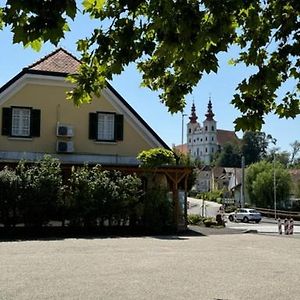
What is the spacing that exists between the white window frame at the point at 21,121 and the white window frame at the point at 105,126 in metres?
3.75

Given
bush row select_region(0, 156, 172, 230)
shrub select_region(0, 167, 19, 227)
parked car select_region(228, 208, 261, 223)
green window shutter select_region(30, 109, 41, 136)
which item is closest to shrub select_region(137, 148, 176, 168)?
bush row select_region(0, 156, 172, 230)

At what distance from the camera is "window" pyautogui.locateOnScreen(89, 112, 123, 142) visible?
30406 mm

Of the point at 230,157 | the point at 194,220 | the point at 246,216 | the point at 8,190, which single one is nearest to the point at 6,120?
the point at 8,190

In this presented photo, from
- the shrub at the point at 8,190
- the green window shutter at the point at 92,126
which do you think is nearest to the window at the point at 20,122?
the green window shutter at the point at 92,126

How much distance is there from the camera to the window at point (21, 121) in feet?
94.1

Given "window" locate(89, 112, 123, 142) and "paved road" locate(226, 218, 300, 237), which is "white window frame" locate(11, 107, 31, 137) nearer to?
"window" locate(89, 112, 123, 142)

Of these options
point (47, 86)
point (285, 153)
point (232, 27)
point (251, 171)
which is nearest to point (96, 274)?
point (232, 27)

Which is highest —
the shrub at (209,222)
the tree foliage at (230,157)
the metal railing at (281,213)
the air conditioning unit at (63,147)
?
the tree foliage at (230,157)

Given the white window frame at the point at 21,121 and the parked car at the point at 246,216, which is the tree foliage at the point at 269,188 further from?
the white window frame at the point at 21,121

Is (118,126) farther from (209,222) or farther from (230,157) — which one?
(230,157)

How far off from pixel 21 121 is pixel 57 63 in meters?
4.08

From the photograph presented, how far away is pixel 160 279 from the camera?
11328 mm

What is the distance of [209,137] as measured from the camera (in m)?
166

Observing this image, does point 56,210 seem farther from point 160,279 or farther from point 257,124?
point 257,124
